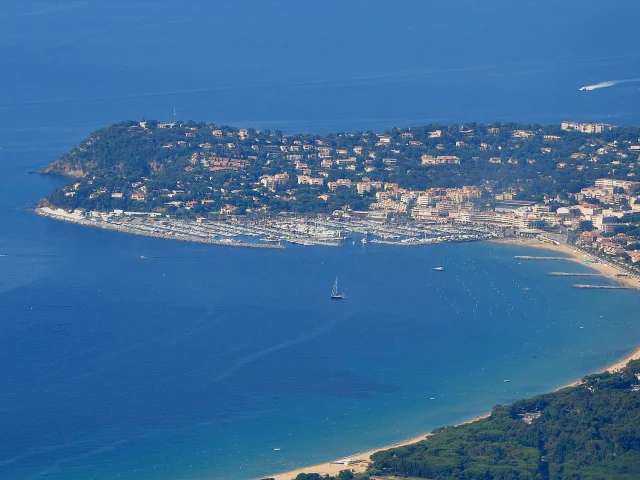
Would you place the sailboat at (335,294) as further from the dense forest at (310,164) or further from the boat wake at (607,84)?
the boat wake at (607,84)

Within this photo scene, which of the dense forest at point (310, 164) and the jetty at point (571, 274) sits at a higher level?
the dense forest at point (310, 164)

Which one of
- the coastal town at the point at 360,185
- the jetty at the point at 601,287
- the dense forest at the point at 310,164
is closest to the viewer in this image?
the jetty at the point at 601,287

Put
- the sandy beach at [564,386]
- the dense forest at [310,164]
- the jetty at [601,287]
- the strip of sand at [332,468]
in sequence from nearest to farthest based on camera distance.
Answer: the strip of sand at [332,468], the sandy beach at [564,386], the jetty at [601,287], the dense forest at [310,164]

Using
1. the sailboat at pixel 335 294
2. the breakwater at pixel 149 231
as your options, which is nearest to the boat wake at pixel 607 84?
the breakwater at pixel 149 231

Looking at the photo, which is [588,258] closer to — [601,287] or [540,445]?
[601,287]

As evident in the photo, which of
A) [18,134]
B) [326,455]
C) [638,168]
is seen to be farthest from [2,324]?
[18,134]

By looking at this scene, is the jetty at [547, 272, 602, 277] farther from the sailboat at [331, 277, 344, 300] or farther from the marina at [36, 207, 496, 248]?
the sailboat at [331, 277, 344, 300]
